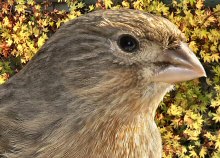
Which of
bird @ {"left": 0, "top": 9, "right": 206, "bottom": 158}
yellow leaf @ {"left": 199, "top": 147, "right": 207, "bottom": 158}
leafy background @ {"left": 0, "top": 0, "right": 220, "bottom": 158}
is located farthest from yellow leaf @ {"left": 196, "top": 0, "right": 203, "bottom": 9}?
bird @ {"left": 0, "top": 9, "right": 206, "bottom": 158}

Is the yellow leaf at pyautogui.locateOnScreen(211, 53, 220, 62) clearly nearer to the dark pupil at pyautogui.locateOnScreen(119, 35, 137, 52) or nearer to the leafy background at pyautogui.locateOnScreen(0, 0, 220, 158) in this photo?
the leafy background at pyautogui.locateOnScreen(0, 0, 220, 158)

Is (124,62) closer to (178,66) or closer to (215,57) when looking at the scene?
(178,66)

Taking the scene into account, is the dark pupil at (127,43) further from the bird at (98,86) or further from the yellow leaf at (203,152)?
the yellow leaf at (203,152)

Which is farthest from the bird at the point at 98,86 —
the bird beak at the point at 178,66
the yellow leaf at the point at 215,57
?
the yellow leaf at the point at 215,57

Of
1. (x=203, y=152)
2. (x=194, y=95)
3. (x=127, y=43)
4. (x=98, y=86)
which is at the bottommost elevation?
(x=203, y=152)

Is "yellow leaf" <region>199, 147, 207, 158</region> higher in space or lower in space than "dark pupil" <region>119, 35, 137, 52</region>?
lower

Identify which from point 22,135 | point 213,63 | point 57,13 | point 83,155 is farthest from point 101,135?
point 57,13

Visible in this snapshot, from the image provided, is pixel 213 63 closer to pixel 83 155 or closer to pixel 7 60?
pixel 7 60

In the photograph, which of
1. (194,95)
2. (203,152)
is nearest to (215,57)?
(194,95)
